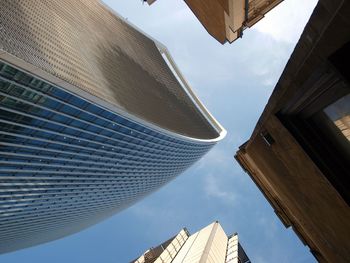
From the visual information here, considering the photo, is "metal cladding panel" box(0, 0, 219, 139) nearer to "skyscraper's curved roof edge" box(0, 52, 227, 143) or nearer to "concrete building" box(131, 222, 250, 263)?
"skyscraper's curved roof edge" box(0, 52, 227, 143)

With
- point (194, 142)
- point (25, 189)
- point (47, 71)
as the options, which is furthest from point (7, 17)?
point (194, 142)

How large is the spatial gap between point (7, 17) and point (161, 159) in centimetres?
7699

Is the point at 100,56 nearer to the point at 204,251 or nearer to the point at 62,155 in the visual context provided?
the point at 62,155

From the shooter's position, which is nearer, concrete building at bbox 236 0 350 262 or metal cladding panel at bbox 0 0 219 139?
concrete building at bbox 236 0 350 262

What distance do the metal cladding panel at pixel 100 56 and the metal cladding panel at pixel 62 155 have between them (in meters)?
3.66

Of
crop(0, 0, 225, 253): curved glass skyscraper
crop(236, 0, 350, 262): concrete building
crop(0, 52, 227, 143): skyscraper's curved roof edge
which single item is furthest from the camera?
crop(0, 0, 225, 253): curved glass skyscraper

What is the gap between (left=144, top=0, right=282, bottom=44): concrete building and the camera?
19.4 metres

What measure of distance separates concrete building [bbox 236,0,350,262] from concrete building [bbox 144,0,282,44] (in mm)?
9423

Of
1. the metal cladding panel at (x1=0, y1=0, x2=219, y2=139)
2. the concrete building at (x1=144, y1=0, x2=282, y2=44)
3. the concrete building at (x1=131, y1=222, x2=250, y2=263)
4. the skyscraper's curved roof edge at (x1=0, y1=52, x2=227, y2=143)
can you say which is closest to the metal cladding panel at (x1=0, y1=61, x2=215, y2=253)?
the skyscraper's curved roof edge at (x1=0, y1=52, x2=227, y2=143)

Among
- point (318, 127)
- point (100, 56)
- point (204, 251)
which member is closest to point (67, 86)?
point (204, 251)

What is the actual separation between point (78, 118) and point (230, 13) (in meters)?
54.9

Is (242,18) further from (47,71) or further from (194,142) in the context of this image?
(194,142)

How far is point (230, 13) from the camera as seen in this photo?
19.3 metres

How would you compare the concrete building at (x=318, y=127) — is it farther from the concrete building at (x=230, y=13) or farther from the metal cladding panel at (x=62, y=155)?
the metal cladding panel at (x=62, y=155)
